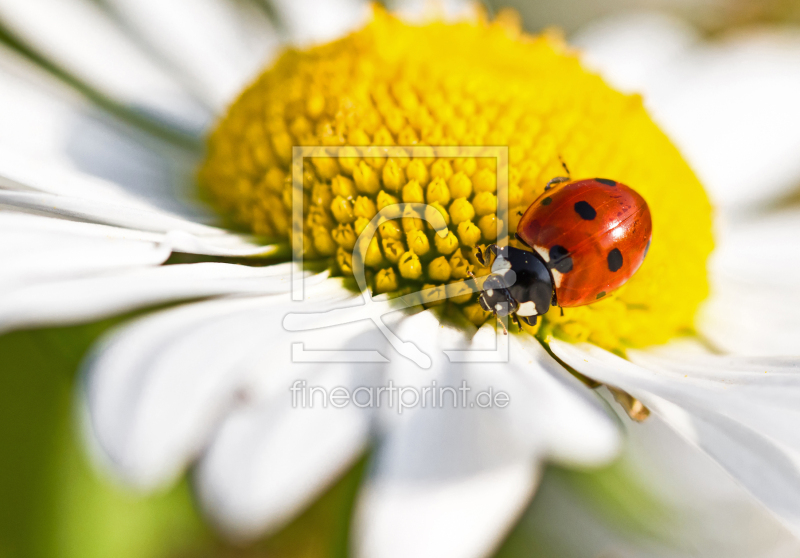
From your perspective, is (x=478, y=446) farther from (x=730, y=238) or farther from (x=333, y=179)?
(x=730, y=238)

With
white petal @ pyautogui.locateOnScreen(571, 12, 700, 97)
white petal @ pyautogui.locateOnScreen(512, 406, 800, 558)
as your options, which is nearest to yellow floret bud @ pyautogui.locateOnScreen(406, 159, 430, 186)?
white petal @ pyautogui.locateOnScreen(512, 406, 800, 558)

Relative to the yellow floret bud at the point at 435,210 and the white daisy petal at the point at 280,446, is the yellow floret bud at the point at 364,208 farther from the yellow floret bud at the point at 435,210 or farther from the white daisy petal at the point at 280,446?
the white daisy petal at the point at 280,446

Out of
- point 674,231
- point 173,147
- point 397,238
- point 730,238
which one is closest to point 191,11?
point 173,147

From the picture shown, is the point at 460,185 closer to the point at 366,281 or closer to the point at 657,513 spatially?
the point at 366,281

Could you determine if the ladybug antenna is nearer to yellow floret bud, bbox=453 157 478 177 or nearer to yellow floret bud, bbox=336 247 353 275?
yellow floret bud, bbox=453 157 478 177

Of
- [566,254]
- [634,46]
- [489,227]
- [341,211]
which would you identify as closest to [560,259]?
[566,254]

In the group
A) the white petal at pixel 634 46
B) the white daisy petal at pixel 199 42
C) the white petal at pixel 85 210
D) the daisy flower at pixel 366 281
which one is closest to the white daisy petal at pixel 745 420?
the daisy flower at pixel 366 281

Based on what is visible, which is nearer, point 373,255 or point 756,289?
point 373,255
